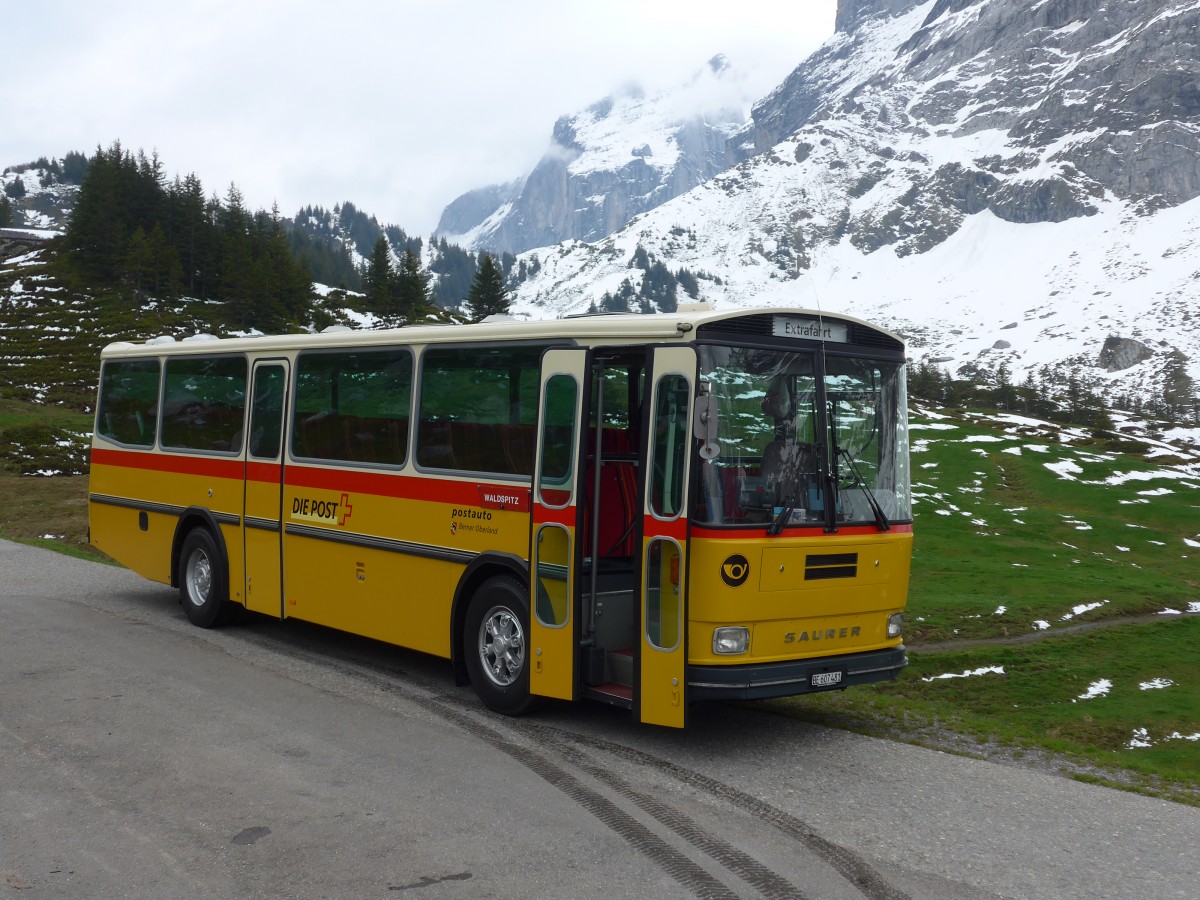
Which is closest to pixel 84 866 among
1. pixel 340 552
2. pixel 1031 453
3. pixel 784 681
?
pixel 784 681

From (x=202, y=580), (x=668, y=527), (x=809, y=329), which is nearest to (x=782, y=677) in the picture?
(x=668, y=527)

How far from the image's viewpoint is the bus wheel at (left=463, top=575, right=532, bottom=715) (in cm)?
944

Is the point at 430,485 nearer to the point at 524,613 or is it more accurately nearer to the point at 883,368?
the point at 524,613

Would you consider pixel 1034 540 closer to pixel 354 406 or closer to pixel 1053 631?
pixel 1053 631

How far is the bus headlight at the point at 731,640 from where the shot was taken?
821cm

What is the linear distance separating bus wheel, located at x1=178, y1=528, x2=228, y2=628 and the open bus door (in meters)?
6.87

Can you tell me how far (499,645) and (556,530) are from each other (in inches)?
53.7

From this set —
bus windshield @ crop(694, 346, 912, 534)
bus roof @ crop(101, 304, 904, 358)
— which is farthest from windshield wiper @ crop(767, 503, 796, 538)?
bus roof @ crop(101, 304, 904, 358)

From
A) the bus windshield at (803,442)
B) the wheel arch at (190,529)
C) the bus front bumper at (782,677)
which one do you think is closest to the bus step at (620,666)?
the bus front bumper at (782,677)

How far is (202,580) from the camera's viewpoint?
13.9 metres

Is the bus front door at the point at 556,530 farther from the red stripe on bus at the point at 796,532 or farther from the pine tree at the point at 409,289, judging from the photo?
the pine tree at the point at 409,289

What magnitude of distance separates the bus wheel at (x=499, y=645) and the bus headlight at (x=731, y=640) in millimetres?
1818

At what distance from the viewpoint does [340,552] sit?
1158cm

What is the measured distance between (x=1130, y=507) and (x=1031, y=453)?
38.8 ft
